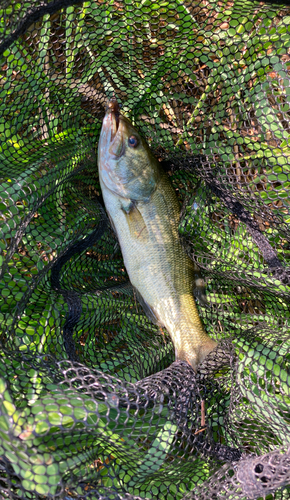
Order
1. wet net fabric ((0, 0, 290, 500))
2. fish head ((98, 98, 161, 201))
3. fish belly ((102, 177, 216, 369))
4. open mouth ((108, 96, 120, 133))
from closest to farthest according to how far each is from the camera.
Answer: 1. wet net fabric ((0, 0, 290, 500))
2. open mouth ((108, 96, 120, 133))
3. fish head ((98, 98, 161, 201))
4. fish belly ((102, 177, 216, 369))

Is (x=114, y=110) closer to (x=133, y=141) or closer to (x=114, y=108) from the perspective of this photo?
(x=114, y=108)

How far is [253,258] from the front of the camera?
2641 mm

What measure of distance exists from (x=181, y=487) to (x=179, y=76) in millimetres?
2957

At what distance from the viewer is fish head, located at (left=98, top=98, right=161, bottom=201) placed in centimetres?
254

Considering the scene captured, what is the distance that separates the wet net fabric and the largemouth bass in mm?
147

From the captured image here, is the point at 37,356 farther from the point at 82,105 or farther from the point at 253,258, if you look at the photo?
the point at 82,105

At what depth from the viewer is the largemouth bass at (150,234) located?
8.52 ft

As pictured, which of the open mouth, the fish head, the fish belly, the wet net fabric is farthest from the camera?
the fish belly

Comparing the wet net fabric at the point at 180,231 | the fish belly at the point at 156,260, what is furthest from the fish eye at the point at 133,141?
the fish belly at the point at 156,260

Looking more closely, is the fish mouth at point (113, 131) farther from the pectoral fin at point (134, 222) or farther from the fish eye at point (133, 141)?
the pectoral fin at point (134, 222)

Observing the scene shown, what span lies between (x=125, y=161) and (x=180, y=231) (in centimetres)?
72

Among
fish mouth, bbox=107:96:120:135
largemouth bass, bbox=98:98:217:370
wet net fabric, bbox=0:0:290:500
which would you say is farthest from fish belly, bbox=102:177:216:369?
fish mouth, bbox=107:96:120:135

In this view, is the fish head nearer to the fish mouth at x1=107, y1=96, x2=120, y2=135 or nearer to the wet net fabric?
the fish mouth at x1=107, y1=96, x2=120, y2=135

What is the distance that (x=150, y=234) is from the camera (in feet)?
8.85
